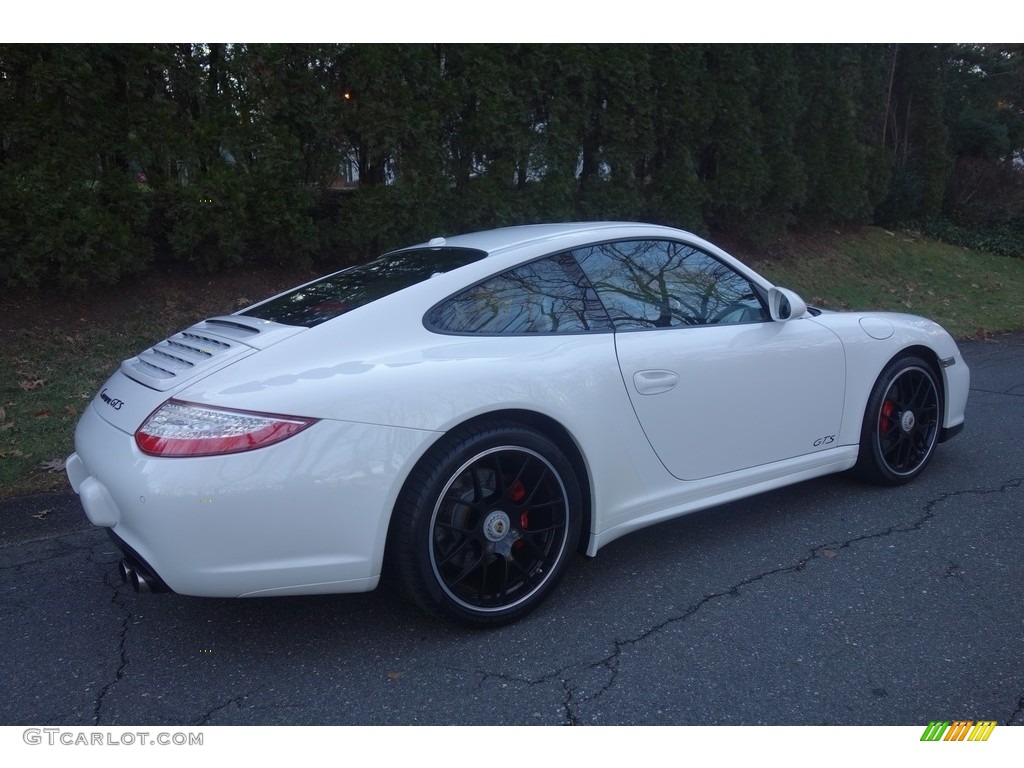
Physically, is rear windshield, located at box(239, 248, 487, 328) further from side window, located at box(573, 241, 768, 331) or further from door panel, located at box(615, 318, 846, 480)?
door panel, located at box(615, 318, 846, 480)

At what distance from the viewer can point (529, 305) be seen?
328 centimetres

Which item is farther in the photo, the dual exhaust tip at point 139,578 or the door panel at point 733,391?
the door panel at point 733,391

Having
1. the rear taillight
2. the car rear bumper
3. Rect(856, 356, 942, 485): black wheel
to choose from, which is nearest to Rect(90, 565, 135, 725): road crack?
the car rear bumper

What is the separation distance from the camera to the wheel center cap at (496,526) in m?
2.98

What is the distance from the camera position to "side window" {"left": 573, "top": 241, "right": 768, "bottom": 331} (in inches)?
137

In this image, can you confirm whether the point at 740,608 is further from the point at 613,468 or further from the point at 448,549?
the point at 448,549

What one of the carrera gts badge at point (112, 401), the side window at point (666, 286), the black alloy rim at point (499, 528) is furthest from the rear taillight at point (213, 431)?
the side window at point (666, 286)

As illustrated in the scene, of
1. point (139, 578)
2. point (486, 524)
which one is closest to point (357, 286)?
point (486, 524)

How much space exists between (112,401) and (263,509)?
2.86 ft

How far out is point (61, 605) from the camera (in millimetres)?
3324

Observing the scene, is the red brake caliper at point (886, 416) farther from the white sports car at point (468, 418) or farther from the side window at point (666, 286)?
the side window at point (666, 286)

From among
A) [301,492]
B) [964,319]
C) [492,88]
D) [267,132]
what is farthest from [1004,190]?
[301,492]

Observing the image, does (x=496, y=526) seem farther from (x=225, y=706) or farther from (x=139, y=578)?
(x=139, y=578)

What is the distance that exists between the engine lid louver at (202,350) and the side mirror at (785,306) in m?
2.15
